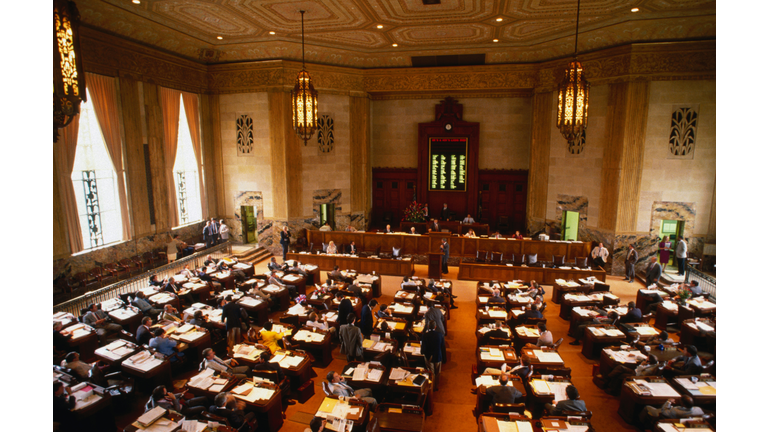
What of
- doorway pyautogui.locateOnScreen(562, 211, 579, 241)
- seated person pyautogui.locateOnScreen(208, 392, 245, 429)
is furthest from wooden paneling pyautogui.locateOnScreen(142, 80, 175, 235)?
doorway pyautogui.locateOnScreen(562, 211, 579, 241)

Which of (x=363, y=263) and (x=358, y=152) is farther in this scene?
(x=358, y=152)

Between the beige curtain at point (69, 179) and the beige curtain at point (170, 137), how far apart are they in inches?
124

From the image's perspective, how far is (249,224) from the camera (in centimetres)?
1712

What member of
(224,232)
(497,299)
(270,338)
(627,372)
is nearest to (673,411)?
(627,372)

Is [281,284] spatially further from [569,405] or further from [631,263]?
[631,263]

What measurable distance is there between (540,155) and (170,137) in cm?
1425

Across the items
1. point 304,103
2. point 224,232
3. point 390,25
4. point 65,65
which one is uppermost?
point 390,25

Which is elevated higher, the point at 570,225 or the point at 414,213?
the point at 414,213

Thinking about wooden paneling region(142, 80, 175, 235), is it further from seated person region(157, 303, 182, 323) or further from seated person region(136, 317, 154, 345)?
seated person region(136, 317, 154, 345)

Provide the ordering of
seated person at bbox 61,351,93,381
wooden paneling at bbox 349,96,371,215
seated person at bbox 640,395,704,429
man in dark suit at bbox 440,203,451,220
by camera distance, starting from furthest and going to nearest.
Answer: man in dark suit at bbox 440,203,451,220 < wooden paneling at bbox 349,96,371,215 < seated person at bbox 61,351,93,381 < seated person at bbox 640,395,704,429

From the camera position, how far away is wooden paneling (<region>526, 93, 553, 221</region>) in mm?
15789

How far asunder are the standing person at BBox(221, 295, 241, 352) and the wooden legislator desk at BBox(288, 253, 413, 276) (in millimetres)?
5586

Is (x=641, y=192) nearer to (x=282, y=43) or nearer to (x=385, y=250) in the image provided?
(x=385, y=250)

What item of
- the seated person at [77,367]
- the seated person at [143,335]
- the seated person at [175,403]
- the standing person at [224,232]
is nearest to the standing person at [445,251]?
the standing person at [224,232]
